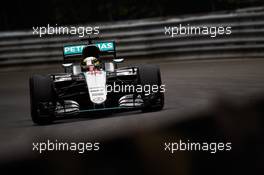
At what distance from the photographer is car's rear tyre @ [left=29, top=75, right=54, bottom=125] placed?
10.7m

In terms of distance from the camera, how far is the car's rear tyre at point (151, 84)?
11016 mm

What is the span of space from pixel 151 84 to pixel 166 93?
7.20ft

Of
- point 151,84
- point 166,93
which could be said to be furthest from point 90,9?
point 151,84

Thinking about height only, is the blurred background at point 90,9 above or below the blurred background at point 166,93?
above

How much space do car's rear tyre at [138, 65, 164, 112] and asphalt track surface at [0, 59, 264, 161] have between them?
0.19 metres

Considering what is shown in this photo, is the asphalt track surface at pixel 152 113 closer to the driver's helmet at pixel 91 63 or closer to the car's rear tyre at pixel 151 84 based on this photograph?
the car's rear tyre at pixel 151 84

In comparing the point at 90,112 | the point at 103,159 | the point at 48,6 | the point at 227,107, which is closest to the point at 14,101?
the point at 90,112

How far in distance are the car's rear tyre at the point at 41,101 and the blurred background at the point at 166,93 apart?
22 centimetres

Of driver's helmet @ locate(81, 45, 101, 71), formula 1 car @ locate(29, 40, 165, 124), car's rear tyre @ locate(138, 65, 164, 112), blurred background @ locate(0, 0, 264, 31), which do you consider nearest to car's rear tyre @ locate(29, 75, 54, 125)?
formula 1 car @ locate(29, 40, 165, 124)

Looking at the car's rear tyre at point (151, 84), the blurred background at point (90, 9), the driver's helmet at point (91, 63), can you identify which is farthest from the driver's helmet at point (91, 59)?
the blurred background at point (90, 9)

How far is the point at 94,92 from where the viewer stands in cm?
1076

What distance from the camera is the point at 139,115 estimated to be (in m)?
10.8

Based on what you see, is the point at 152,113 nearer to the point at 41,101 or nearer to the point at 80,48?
the point at 41,101

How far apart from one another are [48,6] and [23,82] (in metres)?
8.48
